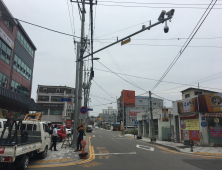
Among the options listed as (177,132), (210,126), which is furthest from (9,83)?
(210,126)

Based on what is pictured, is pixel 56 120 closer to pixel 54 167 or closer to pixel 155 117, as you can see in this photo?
pixel 155 117

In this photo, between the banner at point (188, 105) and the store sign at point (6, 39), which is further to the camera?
the store sign at point (6, 39)

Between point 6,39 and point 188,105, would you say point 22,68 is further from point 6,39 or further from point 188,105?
point 188,105

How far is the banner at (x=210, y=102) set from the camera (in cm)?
1609

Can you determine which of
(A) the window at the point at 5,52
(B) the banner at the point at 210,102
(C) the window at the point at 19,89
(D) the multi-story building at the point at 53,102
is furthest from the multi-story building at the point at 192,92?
(D) the multi-story building at the point at 53,102

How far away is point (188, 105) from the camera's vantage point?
61.1 ft

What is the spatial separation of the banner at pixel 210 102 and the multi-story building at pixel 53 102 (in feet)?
154

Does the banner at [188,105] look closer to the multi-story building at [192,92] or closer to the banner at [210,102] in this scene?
the banner at [210,102]

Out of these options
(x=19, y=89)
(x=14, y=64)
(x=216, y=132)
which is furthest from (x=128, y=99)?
(x=216, y=132)

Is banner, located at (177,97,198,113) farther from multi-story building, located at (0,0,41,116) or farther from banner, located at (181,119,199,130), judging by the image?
multi-story building, located at (0,0,41,116)

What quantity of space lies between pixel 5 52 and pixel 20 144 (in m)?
18.7

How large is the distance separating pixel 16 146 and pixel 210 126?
16082mm

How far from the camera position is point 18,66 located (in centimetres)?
2591

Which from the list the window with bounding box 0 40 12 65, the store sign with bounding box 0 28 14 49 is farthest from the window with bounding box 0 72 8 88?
the store sign with bounding box 0 28 14 49
